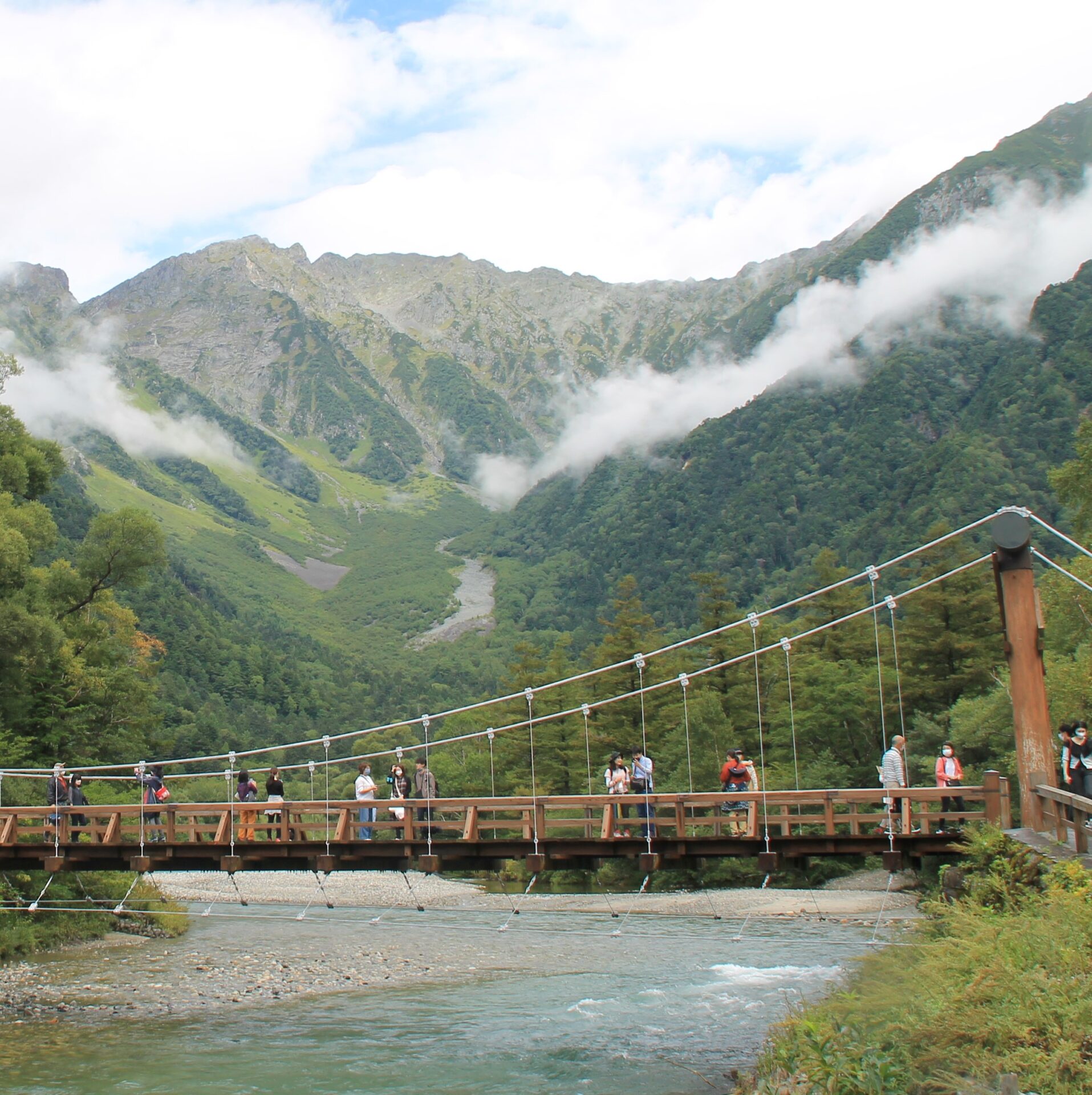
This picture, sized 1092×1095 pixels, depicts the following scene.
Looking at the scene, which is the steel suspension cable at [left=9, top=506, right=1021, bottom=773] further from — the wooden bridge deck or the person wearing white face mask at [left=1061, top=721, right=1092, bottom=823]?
the person wearing white face mask at [left=1061, top=721, right=1092, bottom=823]

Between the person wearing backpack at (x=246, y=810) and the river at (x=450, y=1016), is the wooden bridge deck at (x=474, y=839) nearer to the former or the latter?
the person wearing backpack at (x=246, y=810)

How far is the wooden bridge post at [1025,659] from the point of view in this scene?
14133mm

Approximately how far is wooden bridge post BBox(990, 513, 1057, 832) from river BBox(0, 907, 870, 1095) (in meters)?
5.10

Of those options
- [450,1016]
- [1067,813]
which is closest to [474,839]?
[450,1016]

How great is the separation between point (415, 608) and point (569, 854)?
168337 mm

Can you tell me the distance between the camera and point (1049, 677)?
82.5ft

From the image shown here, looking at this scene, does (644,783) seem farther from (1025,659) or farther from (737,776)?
(1025,659)

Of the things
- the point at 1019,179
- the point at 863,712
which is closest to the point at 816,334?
the point at 1019,179

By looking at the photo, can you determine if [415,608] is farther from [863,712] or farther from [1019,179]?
[863,712]

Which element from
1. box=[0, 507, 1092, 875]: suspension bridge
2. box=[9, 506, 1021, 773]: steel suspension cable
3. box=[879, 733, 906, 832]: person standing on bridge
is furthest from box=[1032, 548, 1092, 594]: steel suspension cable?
box=[879, 733, 906, 832]: person standing on bridge

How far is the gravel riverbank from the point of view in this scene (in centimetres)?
2016

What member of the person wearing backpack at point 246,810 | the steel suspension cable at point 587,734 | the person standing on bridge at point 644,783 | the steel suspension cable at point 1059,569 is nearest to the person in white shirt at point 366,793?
the person wearing backpack at point 246,810

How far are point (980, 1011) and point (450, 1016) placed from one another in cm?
1055

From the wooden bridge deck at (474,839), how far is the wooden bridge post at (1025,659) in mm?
539
